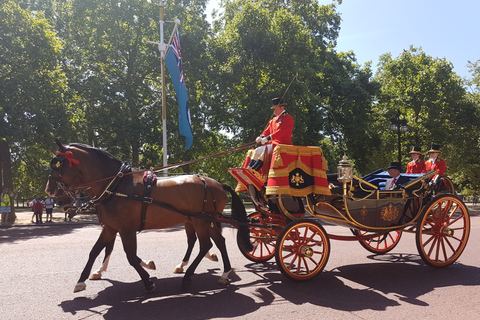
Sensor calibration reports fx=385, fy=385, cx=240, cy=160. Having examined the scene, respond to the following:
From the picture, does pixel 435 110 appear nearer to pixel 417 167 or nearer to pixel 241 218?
pixel 417 167

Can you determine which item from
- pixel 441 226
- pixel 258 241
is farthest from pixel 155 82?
pixel 441 226

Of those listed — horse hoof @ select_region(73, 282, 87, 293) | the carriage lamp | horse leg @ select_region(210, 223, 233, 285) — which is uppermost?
the carriage lamp

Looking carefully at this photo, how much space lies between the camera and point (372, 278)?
20.6ft

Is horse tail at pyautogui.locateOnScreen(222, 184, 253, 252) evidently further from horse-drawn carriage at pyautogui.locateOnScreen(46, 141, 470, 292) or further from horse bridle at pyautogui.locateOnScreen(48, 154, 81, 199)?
horse bridle at pyautogui.locateOnScreen(48, 154, 81, 199)

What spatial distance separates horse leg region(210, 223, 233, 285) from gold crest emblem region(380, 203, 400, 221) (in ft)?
9.43

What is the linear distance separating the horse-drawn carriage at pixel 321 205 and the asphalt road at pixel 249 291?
44 centimetres

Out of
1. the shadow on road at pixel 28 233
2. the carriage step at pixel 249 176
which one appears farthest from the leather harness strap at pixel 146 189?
the shadow on road at pixel 28 233

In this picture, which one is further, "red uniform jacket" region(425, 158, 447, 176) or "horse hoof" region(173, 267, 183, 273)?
"red uniform jacket" region(425, 158, 447, 176)

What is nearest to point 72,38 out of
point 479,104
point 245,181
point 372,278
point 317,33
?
point 317,33

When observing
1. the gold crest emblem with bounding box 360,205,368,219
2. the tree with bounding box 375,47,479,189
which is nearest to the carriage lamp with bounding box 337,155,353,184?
the gold crest emblem with bounding box 360,205,368,219

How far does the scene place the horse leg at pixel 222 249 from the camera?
5.97 meters

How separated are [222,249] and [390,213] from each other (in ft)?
10.2

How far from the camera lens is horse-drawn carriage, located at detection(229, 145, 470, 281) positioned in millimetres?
5941

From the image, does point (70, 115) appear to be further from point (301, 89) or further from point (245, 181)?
point (245, 181)
